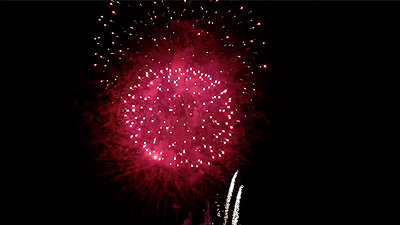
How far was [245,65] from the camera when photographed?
4.96 m

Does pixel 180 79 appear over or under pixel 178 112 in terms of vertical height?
over

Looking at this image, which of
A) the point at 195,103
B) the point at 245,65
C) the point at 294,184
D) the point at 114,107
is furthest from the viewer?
the point at 294,184

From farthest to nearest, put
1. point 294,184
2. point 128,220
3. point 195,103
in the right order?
point 294,184, point 128,220, point 195,103

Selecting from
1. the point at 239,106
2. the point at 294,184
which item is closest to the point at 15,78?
the point at 239,106

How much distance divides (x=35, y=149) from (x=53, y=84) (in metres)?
1.12

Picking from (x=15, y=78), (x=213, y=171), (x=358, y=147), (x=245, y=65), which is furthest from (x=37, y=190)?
(x=358, y=147)

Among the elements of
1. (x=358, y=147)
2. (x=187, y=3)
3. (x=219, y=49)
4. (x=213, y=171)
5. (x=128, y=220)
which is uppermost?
(x=187, y=3)

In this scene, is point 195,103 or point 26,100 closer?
point 195,103

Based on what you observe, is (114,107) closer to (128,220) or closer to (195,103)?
(195,103)

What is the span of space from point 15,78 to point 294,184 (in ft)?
16.8

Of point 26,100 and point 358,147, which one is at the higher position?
point 358,147

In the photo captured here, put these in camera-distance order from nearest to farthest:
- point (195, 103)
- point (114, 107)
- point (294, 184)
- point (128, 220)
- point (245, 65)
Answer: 1. point (195, 103)
2. point (245, 65)
3. point (114, 107)
4. point (128, 220)
5. point (294, 184)

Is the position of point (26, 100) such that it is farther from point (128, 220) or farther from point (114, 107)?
point (128, 220)

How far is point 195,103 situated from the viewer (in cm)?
461
